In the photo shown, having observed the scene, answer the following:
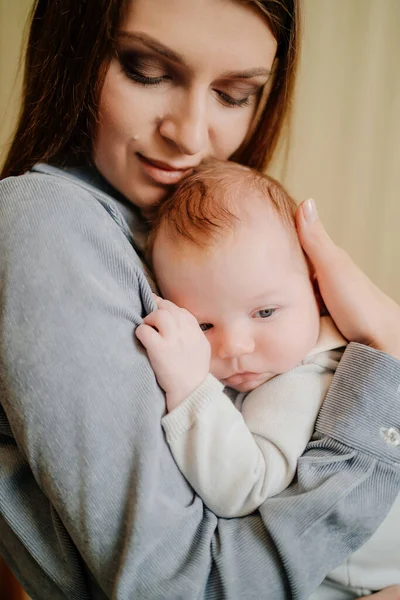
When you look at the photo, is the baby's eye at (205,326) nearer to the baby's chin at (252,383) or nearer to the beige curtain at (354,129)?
the baby's chin at (252,383)

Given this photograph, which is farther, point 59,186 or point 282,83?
point 282,83

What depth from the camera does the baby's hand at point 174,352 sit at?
0.73m

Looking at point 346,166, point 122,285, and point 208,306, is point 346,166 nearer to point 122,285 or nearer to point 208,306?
point 208,306

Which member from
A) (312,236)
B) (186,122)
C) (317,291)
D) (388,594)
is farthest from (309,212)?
(388,594)

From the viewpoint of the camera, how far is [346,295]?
0.93m

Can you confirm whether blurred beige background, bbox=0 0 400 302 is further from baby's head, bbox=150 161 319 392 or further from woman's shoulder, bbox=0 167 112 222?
woman's shoulder, bbox=0 167 112 222

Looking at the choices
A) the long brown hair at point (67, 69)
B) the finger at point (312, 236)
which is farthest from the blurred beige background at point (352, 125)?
the finger at point (312, 236)

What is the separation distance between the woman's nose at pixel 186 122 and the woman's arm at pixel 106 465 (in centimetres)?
24

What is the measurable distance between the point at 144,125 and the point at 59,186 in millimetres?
253

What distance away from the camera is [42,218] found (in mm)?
704

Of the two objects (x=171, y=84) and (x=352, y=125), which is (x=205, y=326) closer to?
(x=171, y=84)

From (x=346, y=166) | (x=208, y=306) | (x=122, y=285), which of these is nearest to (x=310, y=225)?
(x=208, y=306)

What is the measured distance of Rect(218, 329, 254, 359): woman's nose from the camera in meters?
0.86

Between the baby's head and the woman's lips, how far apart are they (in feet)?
0.27
